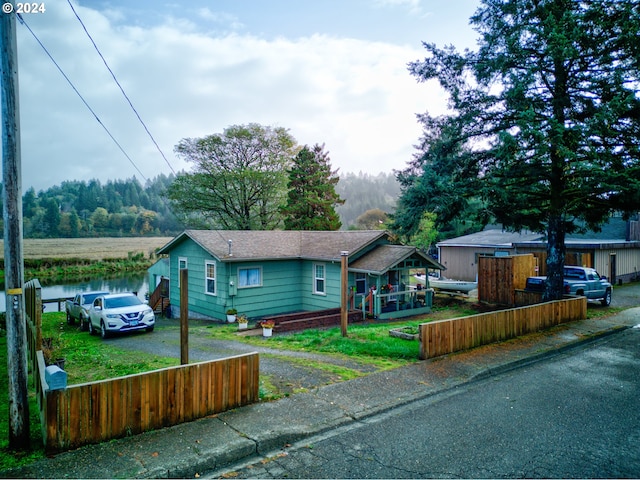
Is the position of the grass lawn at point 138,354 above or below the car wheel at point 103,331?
above

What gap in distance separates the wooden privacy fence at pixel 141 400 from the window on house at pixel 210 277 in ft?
39.0

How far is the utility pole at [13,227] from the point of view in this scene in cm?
527

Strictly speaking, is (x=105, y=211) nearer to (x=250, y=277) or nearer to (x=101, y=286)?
(x=101, y=286)

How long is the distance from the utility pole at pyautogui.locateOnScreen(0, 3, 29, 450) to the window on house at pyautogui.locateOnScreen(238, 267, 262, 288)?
519 inches

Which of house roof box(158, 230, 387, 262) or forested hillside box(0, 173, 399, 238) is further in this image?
forested hillside box(0, 173, 399, 238)

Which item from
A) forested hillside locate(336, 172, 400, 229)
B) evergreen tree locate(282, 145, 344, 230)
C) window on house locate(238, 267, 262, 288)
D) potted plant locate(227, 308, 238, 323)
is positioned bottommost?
potted plant locate(227, 308, 238, 323)

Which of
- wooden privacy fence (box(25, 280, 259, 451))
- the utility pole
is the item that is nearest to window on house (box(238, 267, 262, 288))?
A: wooden privacy fence (box(25, 280, 259, 451))

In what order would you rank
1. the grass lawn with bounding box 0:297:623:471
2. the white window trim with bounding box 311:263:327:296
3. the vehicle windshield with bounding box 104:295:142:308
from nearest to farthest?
the grass lawn with bounding box 0:297:623:471
the vehicle windshield with bounding box 104:295:142:308
the white window trim with bounding box 311:263:327:296

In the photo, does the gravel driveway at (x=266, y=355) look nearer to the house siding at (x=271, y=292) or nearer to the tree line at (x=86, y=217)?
the house siding at (x=271, y=292)

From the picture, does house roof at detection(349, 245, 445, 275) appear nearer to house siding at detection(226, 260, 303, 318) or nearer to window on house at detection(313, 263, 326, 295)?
window on house at detection(313, 263, 326, 295)

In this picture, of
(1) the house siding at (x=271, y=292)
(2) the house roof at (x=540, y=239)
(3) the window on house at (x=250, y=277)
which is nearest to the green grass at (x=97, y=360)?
(1) the house siding at (x=271, y=292)

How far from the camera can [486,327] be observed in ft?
36.7

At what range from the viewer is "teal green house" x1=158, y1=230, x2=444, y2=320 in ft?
60.1

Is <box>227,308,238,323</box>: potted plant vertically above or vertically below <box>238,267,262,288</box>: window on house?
below
